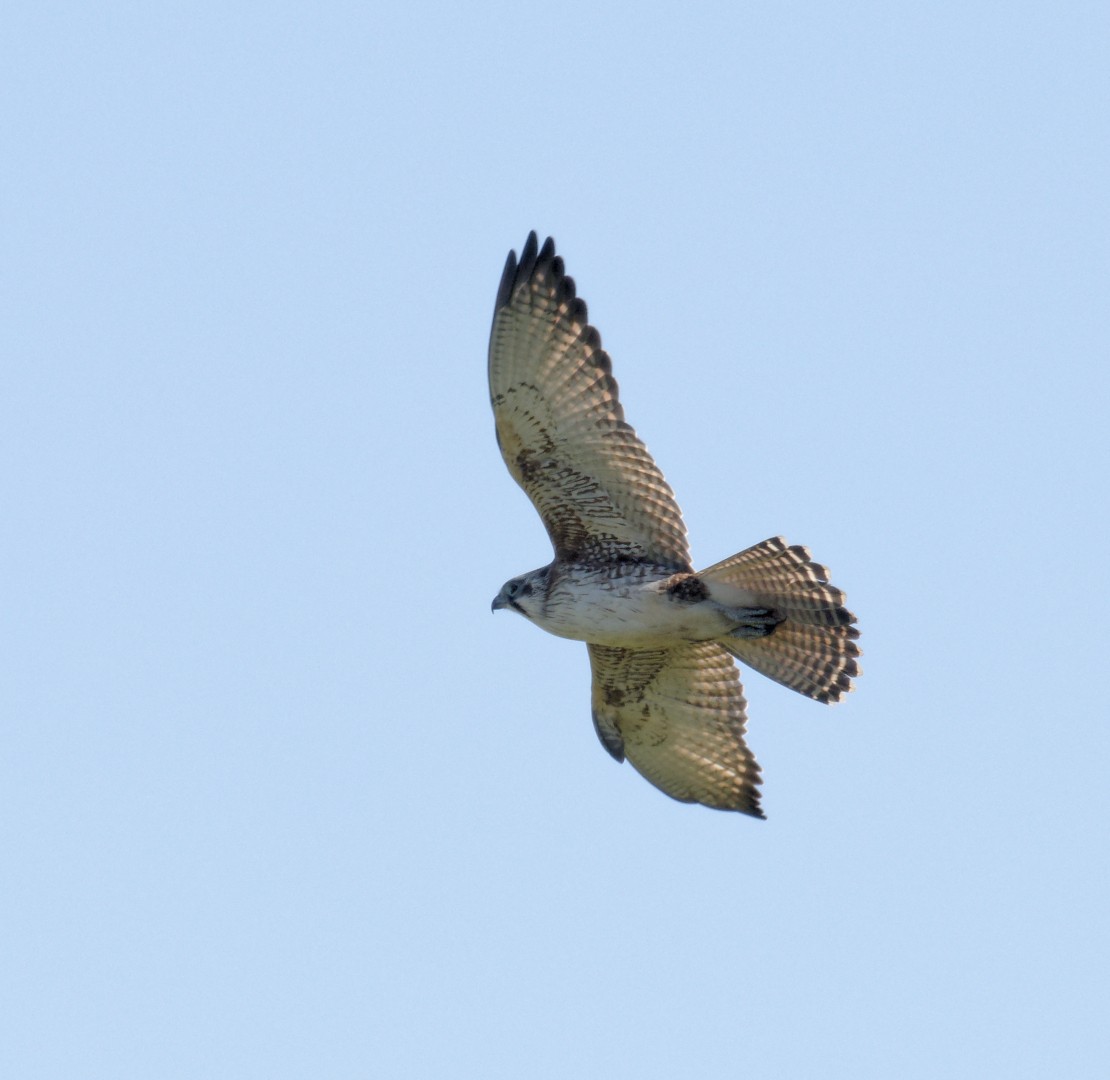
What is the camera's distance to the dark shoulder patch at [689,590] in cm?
1291

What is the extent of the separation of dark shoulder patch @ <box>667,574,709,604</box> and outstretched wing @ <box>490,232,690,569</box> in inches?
7.3

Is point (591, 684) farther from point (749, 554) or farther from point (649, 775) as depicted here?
point (749, 554)

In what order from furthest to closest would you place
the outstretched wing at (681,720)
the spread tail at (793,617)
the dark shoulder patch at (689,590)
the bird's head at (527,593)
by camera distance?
1. the outstretched wing at (681,720)
2. the bird's head at (527,593)
3. the dark shoulder patch at (689,590)
4. the spread tail at (793,617)

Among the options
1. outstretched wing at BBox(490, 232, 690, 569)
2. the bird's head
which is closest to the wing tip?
outstretched wing at BBox(490, 232, 690, 569)

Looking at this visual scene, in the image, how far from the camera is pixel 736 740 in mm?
14227

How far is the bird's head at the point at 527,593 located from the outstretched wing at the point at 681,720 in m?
0.76

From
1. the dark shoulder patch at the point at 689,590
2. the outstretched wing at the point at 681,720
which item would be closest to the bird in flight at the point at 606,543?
the dark shoulder patch at the point at 689,590

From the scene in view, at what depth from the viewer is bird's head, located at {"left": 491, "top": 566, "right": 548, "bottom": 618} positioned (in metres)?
13.1

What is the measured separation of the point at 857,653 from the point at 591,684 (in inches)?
72.8

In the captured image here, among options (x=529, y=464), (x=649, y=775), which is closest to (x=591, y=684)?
(x=649, y=775)

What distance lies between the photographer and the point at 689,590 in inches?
508

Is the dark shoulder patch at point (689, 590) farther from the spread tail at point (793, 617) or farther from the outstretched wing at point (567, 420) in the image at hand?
the outstretched wing at point (567, 420)

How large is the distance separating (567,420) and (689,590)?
3.78 ft

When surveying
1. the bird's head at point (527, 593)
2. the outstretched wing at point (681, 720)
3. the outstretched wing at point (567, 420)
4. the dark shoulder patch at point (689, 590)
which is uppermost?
the outstretched wing at point (567, 420)
